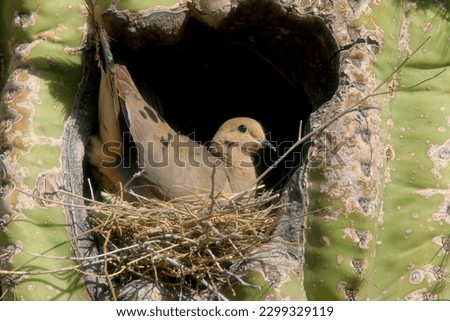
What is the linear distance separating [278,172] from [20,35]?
1490mm

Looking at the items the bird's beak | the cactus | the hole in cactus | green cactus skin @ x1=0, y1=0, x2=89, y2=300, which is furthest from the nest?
the bird's beak

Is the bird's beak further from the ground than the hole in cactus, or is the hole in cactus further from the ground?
the hole in cactus

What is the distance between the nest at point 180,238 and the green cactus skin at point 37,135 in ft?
0.68

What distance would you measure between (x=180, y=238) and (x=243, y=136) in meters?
Answer: 1.04

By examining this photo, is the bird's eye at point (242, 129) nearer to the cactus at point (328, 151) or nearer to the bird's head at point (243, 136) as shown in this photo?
the bird's head at point (243, 136)

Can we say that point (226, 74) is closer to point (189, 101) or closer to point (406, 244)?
point (189, 101)

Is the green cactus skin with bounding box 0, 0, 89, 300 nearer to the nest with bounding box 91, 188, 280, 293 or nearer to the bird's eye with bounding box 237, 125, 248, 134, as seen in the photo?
the nest with bounding box 91, 188, 280, 293

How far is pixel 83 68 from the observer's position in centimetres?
410

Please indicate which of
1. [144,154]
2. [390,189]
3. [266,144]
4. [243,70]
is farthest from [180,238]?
[243,70]

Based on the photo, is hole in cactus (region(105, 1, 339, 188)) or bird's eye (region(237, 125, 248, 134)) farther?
bird's eye (region(237, 125, 248, 134))

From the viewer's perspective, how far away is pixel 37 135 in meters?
3.88

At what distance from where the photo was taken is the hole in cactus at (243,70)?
4094 mm

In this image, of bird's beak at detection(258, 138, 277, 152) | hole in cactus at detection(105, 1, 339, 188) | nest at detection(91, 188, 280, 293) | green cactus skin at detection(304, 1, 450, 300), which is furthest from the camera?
bird's beak at detection(258, 138, 277, 152)

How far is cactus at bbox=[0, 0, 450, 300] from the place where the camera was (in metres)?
3.66
